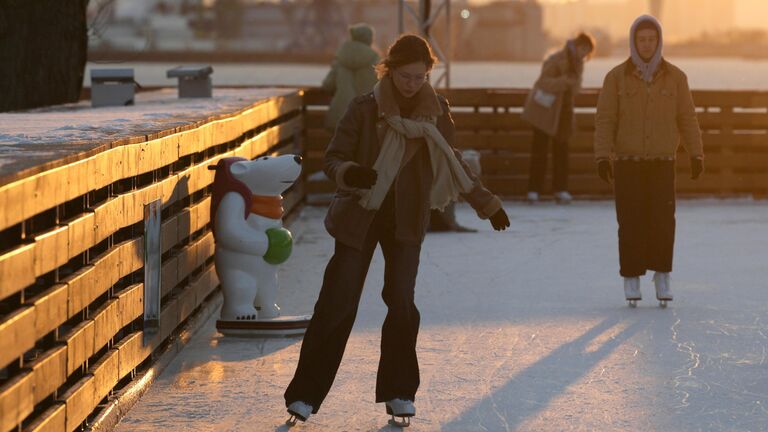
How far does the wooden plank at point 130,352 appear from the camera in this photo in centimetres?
667

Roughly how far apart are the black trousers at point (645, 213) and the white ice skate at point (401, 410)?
12.3ft

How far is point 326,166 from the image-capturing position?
252 inches

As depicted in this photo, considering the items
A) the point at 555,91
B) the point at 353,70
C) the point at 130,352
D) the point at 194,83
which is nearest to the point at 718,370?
the point at 130,352

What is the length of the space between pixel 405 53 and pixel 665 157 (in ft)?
13.0

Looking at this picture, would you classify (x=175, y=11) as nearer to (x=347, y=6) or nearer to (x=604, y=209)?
(x=347, y=6)

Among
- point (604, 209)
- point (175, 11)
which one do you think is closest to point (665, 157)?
point (604, 209)

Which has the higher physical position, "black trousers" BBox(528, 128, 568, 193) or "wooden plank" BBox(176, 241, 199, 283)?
"wooden plank" BBox(176, 241, 199, 283)

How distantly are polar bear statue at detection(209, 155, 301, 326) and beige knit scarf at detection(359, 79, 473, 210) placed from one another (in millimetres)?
2175

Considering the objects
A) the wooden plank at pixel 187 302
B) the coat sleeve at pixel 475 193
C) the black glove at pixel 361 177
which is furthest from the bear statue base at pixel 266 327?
the black glove at pixel 361 177

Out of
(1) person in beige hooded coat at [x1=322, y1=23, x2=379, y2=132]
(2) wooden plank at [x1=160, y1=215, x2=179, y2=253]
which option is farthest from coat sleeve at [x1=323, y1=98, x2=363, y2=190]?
(1) person in beige hooded coat at [x1=322, y1=23, x2=379, y2=132]

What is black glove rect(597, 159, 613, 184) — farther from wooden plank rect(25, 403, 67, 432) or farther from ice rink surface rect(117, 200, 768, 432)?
wooden plank rect(25, 403, 67, 432)

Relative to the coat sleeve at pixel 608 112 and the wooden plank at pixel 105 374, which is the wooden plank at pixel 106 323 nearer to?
the wooden plank at pixel 105 374

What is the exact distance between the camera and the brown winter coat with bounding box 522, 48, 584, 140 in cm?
1745

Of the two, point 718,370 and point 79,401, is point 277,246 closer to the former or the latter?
point 718,370
